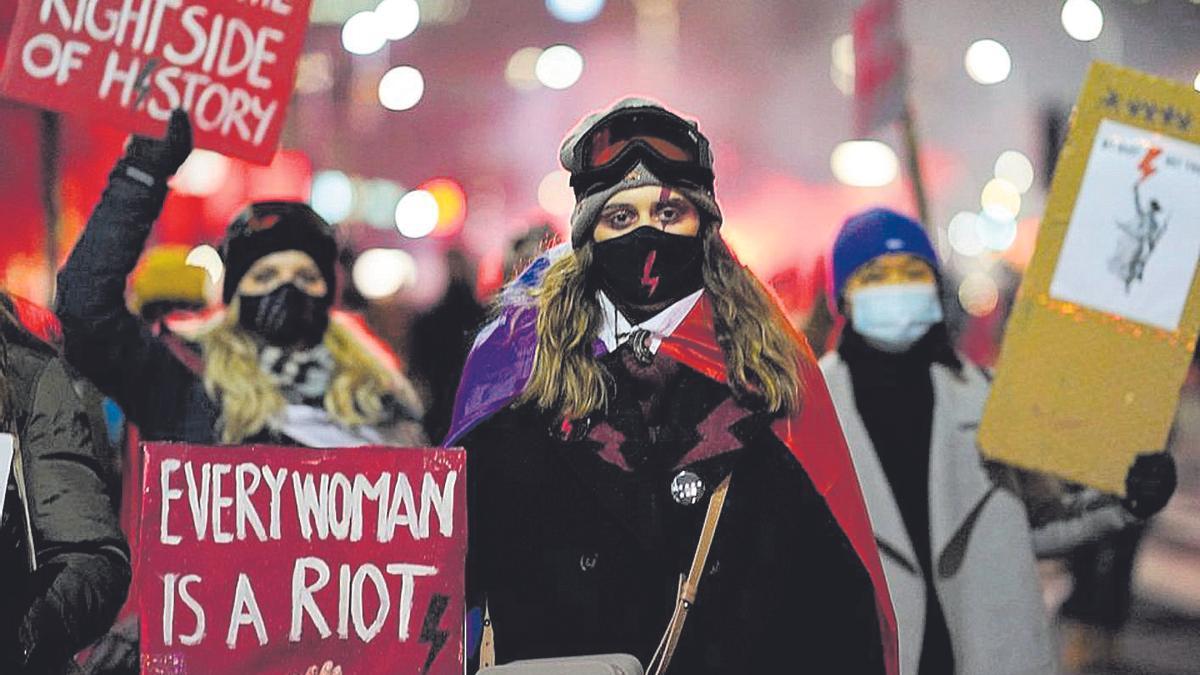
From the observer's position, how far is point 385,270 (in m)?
24.9

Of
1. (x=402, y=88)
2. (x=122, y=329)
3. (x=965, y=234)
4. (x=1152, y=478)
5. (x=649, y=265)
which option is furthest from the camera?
(x=965, y=234)

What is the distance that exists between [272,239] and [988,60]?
16.6 m

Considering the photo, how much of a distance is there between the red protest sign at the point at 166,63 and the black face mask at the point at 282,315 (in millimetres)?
392

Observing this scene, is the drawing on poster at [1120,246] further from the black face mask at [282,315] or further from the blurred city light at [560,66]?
the blurred city light at [560,66]

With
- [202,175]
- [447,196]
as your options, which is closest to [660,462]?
[202,175]

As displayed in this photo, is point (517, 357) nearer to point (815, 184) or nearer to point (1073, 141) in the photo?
point (1073, 141)

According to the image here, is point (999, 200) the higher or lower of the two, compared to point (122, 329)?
higher

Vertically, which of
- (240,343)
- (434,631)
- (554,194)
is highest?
(554,194)

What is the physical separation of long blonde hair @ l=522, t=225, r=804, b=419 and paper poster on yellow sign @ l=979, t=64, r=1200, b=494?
1.10 metres

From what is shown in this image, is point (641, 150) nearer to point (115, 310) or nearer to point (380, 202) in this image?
point (115, 310)

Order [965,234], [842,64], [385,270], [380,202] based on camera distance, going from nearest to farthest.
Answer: [842,64]
[385,270]
[965,234]
[380,202]

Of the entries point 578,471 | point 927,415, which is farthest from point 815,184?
point 578,471

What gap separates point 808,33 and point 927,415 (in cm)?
1951

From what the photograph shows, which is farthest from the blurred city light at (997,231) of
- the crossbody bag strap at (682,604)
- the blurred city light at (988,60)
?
the crossbody bag strap at (682,604)
